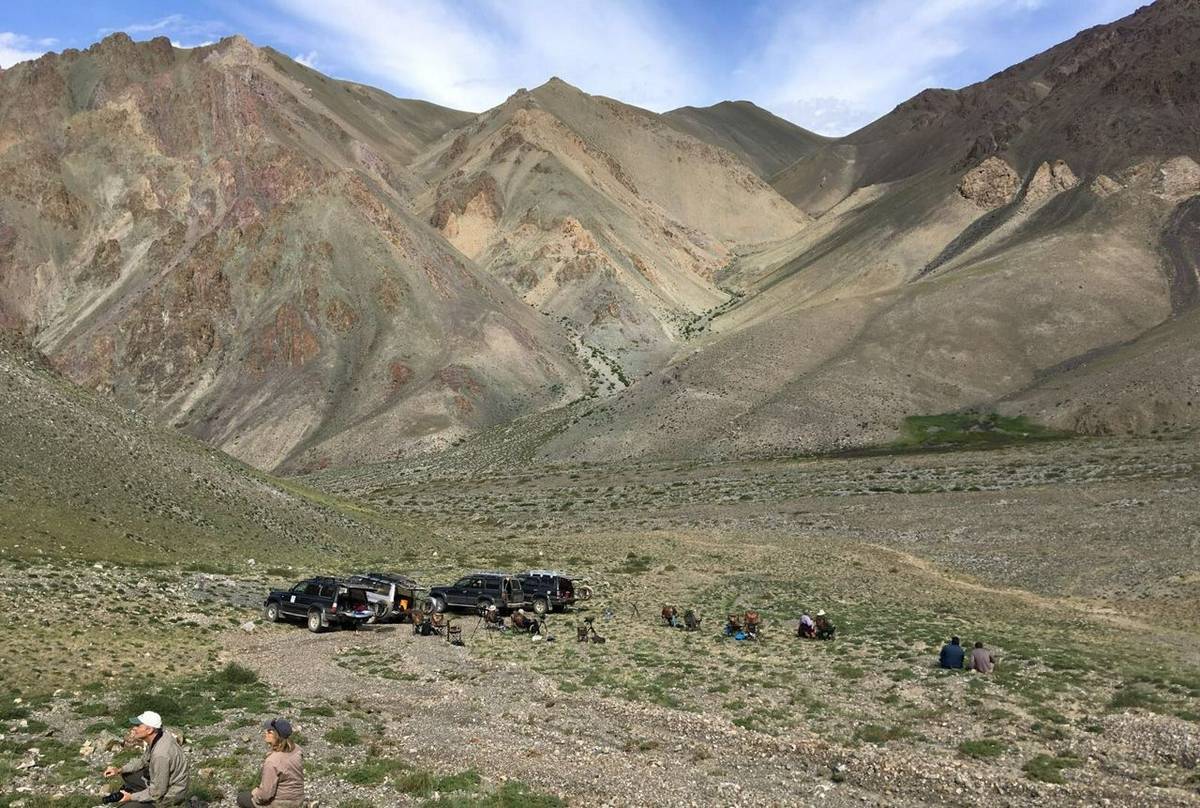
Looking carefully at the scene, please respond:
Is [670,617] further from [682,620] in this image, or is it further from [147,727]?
[147,727]

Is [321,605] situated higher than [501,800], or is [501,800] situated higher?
[501,800]

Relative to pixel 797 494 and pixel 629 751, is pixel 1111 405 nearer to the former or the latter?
pixel 797 494

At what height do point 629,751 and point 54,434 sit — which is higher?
point 54,434

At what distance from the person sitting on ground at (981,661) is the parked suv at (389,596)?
19.2 meters

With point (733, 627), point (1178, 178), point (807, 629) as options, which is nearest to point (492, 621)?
point (733, 627)

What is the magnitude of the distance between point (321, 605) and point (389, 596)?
115 inches

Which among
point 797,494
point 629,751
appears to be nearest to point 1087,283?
point 797,494

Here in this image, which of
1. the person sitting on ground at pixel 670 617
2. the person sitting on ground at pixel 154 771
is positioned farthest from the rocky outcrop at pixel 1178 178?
the person sitting on ground at pixel 154 771

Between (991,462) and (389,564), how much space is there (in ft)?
170

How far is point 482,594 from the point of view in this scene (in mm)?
37844

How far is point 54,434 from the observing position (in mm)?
47438

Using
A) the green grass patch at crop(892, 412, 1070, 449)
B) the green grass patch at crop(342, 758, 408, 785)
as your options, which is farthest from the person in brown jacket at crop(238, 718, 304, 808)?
the green grass patch at crop(892, 412, 1070, 449)

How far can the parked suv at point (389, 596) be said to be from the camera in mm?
35031

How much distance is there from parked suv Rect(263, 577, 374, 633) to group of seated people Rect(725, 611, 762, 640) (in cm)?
1265
